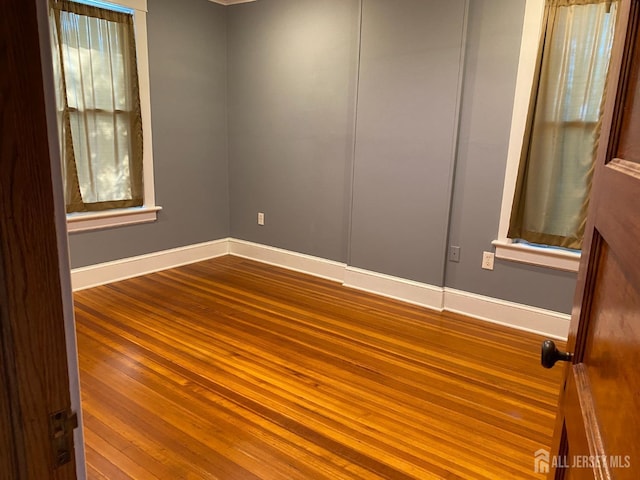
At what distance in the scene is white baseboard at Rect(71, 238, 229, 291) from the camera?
3.81 metres

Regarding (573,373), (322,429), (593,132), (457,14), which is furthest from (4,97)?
(457,14)

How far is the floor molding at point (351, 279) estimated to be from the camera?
10.5 feet

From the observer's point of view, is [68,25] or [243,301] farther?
[243,301]

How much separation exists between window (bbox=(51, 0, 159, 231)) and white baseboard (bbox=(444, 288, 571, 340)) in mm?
2714

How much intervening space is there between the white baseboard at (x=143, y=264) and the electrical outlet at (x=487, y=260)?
8.77 ft

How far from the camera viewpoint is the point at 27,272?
1.77 feet

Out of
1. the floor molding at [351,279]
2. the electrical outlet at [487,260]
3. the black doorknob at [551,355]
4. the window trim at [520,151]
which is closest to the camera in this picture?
the black doorknob at [551,355]

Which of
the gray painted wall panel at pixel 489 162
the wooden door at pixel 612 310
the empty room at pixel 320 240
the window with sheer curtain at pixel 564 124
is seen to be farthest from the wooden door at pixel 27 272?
the gray painted wall panel at pixel 489 162

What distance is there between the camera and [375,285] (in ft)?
12.7

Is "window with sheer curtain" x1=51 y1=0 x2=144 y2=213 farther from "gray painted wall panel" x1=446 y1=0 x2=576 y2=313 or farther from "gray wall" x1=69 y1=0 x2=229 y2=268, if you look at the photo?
"gray painted wall panel" x1=446 y1=0 x2=576 y2=313

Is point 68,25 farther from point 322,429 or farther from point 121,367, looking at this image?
point 322,429

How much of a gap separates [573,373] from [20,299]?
934 millimetres

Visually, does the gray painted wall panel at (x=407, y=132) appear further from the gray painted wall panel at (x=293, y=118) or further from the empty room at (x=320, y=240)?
the gray painted wall panel at (x=293, y=118)

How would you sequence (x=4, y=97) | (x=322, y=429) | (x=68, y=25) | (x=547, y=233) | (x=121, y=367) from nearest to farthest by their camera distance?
(x=4, y=97) < (x=322, y=429) < (x=121, y=367) < (x=547, y=233) < (x=68, y=25)
